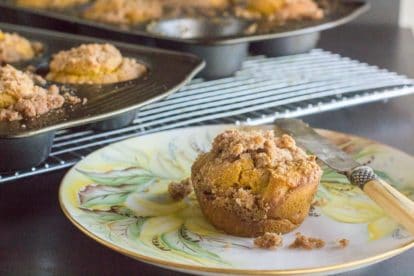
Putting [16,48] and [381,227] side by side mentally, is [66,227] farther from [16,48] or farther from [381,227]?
[16,48]

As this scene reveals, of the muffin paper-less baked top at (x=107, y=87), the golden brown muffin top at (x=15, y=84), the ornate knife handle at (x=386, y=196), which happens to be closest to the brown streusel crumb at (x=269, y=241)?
the ornate knife handle at (x=386, y=196)

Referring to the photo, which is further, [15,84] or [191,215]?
[15,84]

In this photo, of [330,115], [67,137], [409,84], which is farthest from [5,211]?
[409,84]

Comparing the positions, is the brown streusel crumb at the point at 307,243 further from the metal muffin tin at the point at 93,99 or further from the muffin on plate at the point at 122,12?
the muffin on plate at the point at 122,12

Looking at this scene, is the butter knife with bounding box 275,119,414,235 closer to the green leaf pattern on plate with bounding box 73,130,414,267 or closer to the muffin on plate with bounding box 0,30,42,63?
the green leaf pattern on plate with bounding box 73,130,414,267

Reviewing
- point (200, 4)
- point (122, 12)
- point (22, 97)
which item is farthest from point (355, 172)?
point (200, 4)

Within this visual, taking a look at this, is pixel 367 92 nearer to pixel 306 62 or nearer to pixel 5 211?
pixel 306 62

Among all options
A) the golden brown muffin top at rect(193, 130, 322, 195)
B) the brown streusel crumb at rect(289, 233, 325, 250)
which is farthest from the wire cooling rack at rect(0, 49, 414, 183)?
the brown streusel crumb at rect(289, 233, 325, 250)
